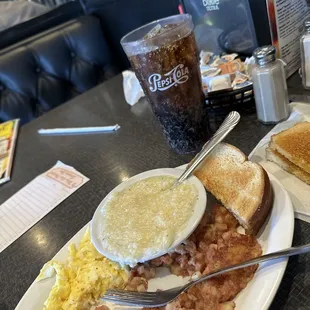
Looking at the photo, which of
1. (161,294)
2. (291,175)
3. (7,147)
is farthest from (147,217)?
(7,147)

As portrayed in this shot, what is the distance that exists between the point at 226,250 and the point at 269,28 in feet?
2.41

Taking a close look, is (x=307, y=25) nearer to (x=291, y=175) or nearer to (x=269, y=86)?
(x=269, y=86)

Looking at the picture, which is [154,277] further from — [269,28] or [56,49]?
[56,49]

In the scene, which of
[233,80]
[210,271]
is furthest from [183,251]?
[233,80]

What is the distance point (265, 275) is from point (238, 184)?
234 millimetres

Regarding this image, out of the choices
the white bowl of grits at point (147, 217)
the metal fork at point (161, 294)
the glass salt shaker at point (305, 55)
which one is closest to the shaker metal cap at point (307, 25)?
the glass salt shaker at point (305, 55)

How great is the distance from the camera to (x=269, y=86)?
0.89 meters

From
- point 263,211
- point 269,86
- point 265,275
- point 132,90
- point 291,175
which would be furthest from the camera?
point 132,90

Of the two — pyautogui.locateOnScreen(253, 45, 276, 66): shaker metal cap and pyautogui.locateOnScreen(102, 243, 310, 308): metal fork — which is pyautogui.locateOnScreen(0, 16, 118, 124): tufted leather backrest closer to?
pyautogui.locateOnScreen(253, 45, 276, 66): shaker metal cap

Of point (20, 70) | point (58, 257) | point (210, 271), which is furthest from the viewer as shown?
point (20, 70)

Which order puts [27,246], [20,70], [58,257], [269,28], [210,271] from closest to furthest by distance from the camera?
[210,271]
[58,257]
[27,246]
[269,28]
[20,70]

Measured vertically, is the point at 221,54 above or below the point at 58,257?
above

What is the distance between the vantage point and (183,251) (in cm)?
65

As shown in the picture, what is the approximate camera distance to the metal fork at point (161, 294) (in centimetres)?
55
